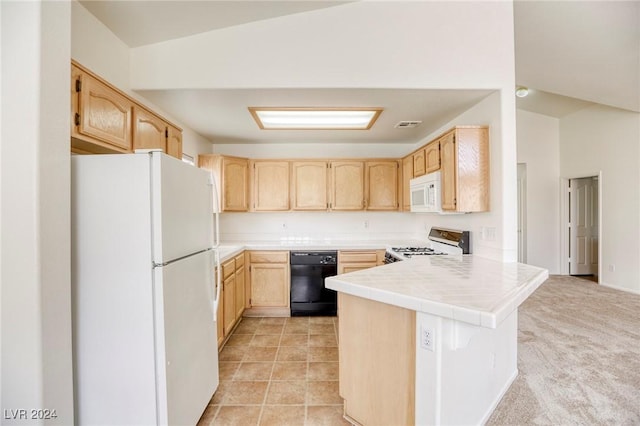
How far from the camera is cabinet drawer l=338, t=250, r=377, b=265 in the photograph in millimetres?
3488

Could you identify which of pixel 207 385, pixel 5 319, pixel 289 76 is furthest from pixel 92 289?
pixel 289 76

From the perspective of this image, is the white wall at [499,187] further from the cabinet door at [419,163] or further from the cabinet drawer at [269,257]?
the cabinet drawer at [269,257]

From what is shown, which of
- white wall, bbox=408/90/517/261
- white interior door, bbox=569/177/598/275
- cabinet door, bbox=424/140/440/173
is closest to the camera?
white wall, bbox=408/90/517/261

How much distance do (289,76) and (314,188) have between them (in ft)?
5.89

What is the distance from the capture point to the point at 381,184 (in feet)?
12.8

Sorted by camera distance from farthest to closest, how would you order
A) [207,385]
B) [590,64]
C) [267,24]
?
[590,64] → [267,24] → [207,385]

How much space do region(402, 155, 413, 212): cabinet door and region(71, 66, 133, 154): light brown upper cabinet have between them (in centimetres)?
300

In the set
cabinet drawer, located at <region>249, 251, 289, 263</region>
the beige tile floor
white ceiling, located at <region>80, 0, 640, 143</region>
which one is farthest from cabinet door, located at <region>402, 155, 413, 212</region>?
the beige tile floor

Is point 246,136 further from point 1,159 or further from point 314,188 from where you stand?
point 1,159

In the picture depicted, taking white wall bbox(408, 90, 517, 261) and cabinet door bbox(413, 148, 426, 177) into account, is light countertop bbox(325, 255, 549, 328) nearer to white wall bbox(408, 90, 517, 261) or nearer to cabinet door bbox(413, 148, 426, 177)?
white wall bbox(408, 90, 517, 261)

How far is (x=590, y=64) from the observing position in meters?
3.10

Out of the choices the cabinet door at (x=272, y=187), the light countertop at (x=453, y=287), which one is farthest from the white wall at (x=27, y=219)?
the cabinet door at (x=272, y=187)

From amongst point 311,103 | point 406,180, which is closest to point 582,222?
point 406,180

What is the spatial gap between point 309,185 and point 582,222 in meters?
5.41
